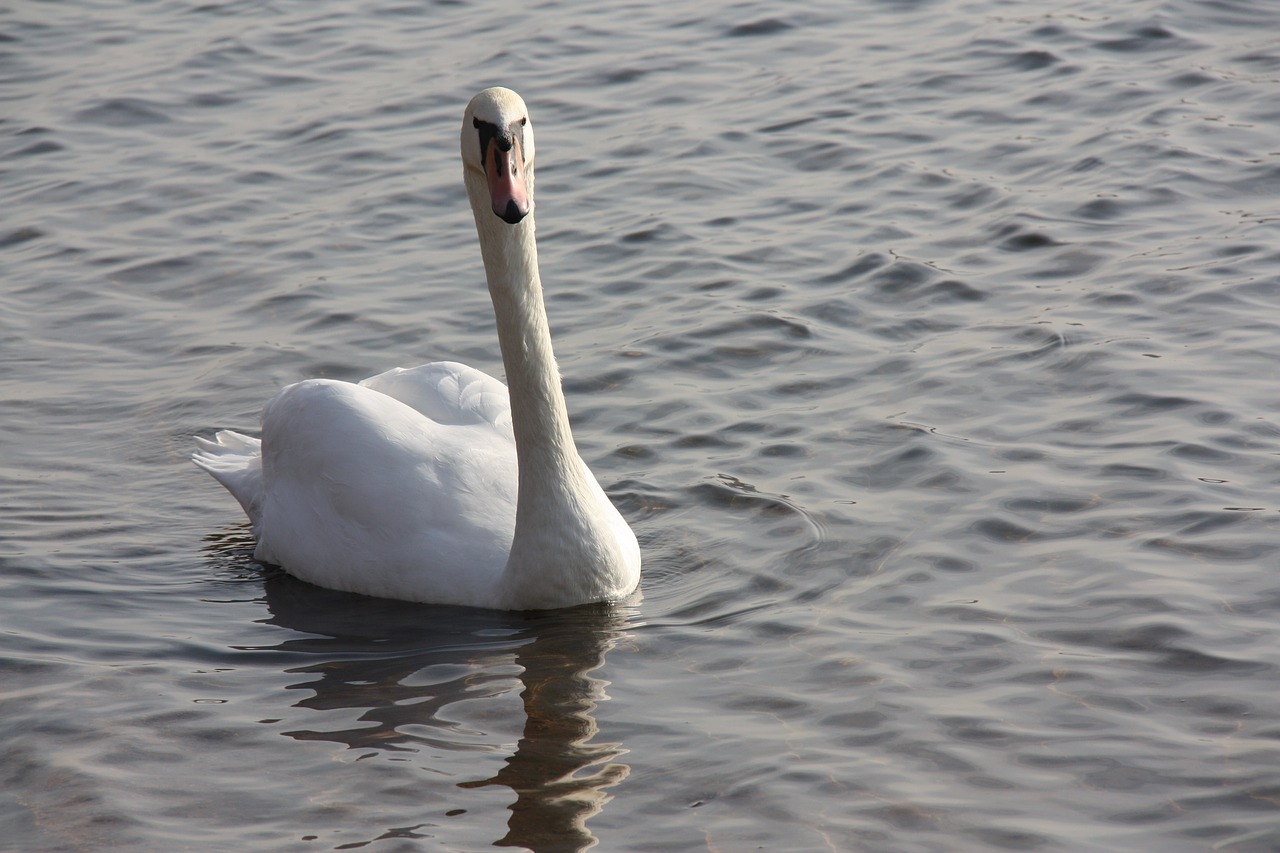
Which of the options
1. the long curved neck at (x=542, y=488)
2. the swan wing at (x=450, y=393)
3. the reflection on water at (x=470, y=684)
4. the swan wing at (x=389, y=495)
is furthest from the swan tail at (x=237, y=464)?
the long curved neck at (x=542, y=488)

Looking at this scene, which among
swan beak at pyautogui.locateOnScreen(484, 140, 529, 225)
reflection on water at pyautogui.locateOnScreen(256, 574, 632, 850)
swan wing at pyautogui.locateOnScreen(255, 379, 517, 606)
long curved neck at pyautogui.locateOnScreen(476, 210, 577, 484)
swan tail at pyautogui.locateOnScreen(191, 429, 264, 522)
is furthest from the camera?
swan tail at pyautogui.locateOnScreen(191, 429, 264, 522)

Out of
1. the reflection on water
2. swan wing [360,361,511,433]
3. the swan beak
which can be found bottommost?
the reflection on water

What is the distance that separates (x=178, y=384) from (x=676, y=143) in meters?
4.56

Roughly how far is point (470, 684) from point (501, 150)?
1995 mm

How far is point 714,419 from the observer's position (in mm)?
8469

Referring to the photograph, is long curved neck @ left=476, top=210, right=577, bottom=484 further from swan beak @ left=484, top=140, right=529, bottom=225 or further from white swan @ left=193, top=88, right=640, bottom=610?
swan beak @ left=484, top=140, right=529, bottom=225

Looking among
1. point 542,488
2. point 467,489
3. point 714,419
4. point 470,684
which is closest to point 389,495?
point 467,489

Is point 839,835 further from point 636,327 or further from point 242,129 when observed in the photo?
point 242,129

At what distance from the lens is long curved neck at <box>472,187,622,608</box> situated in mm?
6590

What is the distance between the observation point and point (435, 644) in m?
6.52

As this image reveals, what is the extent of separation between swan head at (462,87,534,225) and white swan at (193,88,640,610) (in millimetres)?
19

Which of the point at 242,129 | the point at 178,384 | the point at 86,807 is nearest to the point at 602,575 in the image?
the point at 86,807

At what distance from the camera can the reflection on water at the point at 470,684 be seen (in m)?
5.47

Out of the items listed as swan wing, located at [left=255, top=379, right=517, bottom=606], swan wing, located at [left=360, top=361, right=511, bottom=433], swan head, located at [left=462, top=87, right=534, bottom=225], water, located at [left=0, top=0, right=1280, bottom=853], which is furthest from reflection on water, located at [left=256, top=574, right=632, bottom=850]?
swan head, located at [left=462, top=87, right=534, bottom=225]
